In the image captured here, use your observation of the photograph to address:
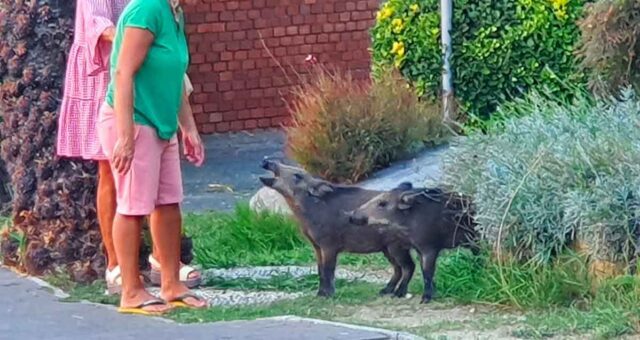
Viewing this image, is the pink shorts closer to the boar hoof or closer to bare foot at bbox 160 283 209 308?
bare foot at bbox 160 283 209 308

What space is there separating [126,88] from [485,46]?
487cm

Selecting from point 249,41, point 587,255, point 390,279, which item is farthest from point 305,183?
point 249,41

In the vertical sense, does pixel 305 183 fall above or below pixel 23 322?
above

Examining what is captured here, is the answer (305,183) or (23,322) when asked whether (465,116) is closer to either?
(305,183)

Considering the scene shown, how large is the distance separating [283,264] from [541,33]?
3.33 metres

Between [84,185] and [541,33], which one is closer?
[84,185]

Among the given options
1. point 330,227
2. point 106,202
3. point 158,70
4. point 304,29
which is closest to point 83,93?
point 106,202

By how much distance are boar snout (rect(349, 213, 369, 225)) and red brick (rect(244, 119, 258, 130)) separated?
8602mm

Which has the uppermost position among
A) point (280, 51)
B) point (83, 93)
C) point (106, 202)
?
point (83, 93)

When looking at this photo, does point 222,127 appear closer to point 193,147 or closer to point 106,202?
point 106,202

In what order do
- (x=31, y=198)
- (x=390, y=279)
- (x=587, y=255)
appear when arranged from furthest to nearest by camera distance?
1. (x=31, y=198)
2. (x=390, y=279)
3. (x=587, y=255)

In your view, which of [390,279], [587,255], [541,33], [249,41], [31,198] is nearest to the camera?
[587,255]

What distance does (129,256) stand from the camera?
25.0 feet

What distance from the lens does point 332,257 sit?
776cm
